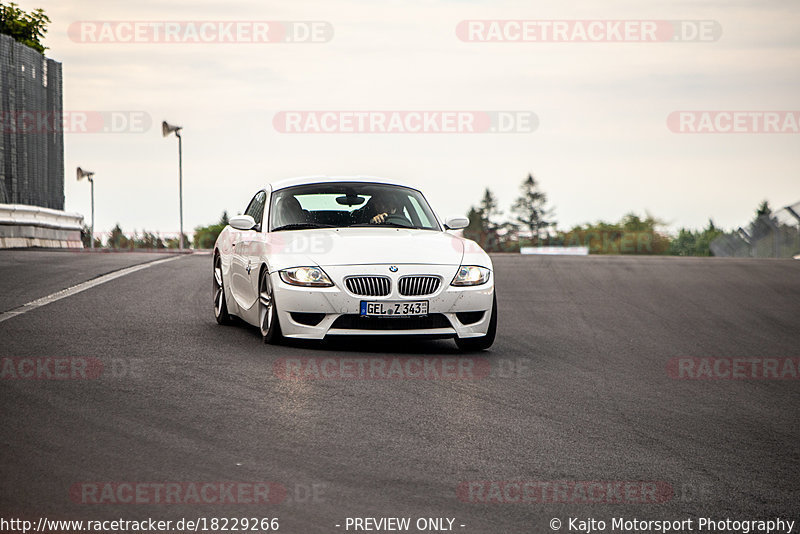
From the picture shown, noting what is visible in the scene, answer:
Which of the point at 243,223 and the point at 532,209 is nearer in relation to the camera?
the point at 243,223

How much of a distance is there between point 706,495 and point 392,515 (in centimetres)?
151

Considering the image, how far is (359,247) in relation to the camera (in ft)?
30.6

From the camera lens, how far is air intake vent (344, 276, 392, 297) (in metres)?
9.02

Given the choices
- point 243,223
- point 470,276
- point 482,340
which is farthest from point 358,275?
point 243,223

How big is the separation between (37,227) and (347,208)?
69.4ft

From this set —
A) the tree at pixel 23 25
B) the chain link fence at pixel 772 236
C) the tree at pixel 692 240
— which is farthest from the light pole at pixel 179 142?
the tree at pixel 692 240

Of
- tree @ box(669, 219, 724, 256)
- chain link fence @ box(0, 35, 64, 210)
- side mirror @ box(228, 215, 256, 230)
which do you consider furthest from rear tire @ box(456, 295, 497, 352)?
tree @ box(669, 219, 724, 256)

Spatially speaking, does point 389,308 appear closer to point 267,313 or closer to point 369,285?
point 369,285

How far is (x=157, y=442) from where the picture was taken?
545cm

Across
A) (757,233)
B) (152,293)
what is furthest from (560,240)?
(152,293)

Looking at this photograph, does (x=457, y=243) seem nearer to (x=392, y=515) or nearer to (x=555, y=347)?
(x=555, y=347)

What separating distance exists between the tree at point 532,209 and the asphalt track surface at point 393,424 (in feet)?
481

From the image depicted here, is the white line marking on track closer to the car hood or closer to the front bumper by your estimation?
the car hood

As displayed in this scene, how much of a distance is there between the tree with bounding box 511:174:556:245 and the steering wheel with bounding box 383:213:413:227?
484ft
